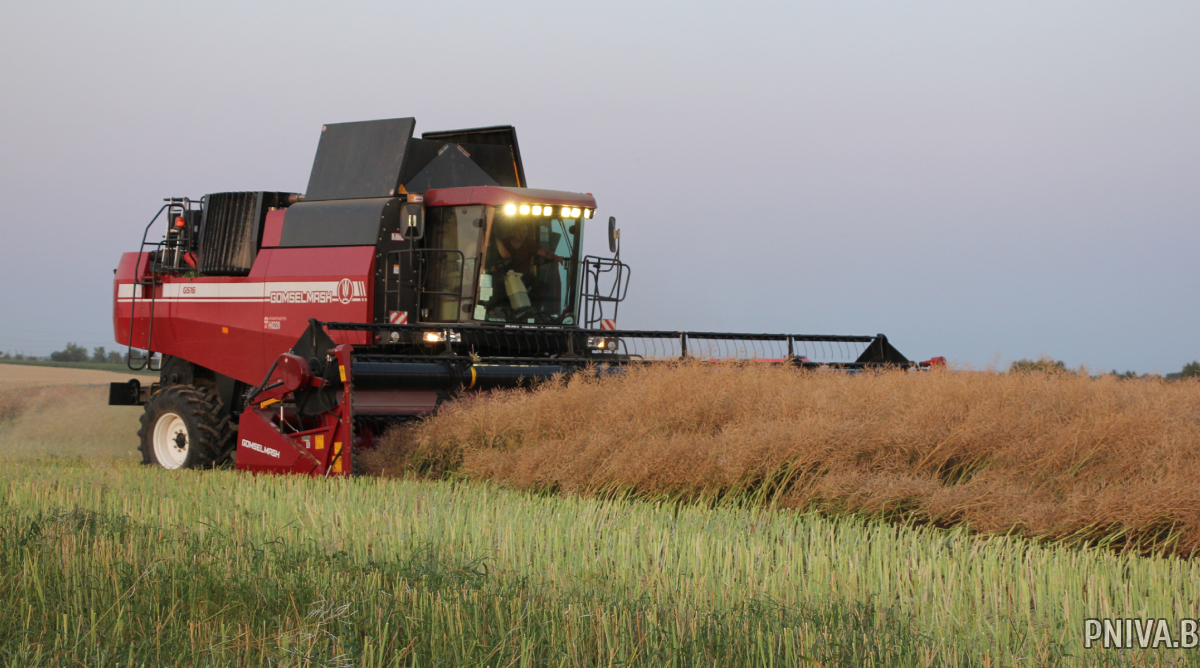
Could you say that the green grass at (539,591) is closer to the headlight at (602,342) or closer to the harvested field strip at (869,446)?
the harvested field strip at (869,446)

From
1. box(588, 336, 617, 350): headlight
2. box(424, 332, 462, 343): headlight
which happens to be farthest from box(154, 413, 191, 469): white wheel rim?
box(588, 336, 617, 350): headlight

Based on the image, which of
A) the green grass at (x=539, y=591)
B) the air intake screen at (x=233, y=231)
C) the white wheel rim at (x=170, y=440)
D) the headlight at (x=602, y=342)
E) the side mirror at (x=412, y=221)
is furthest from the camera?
the air intake screen at (x=233, y=231)

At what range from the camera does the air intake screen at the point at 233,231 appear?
8867 mm

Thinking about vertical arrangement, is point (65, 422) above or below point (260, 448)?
below

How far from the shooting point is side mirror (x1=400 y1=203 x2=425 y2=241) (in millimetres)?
7867

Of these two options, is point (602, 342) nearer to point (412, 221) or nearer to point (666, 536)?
point (412, 221)

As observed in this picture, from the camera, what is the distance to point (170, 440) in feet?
27.6

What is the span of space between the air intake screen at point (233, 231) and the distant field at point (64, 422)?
3.19 m

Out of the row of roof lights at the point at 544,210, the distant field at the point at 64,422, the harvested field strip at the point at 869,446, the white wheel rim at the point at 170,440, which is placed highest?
the row of roof lights at the point at 544,210

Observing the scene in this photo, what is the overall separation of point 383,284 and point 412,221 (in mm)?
589

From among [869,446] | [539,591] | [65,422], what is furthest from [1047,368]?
[65,422]

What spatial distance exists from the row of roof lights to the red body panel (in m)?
1.22

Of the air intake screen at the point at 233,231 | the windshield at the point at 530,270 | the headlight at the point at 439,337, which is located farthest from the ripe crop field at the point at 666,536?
the air intake screen at the point at 233,231

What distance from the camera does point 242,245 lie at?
8.91 metres
